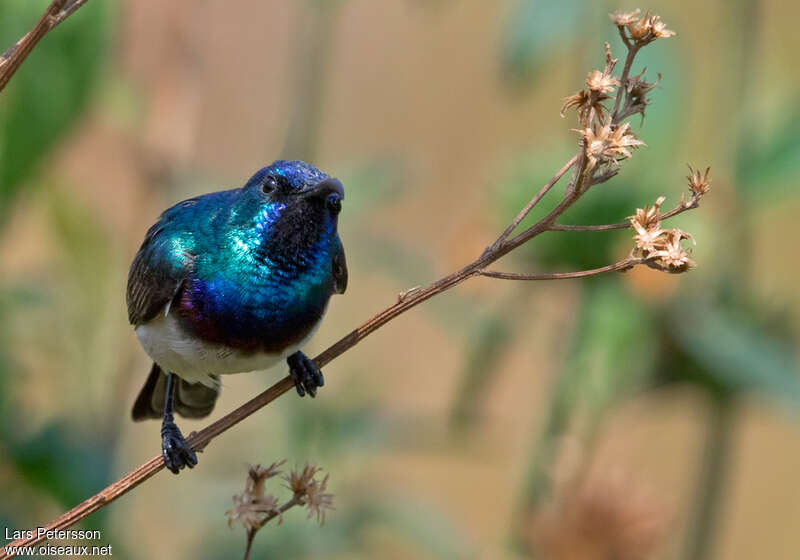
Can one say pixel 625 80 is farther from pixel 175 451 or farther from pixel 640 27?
pixel 175 451

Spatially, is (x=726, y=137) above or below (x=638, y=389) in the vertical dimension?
above

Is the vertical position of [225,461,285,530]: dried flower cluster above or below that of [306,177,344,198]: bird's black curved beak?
below

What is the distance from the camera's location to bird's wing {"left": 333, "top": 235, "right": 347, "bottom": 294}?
2.22 meters

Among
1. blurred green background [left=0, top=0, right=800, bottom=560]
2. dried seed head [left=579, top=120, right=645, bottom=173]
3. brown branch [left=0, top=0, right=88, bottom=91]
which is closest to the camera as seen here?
brown branch [left=0, top=0, right=88, bottom=91]

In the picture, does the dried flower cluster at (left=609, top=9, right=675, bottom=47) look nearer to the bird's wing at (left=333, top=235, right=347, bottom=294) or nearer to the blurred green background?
the bird's wing at (left=333, top=235, right=347, bottom=294)

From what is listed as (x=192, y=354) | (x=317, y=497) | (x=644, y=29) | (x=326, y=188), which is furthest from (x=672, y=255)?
(x=192, y=354)

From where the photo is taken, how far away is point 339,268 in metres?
2.28

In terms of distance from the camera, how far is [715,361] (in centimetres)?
296

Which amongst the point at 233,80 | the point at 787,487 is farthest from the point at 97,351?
the point at 787,487

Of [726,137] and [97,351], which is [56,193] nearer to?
[97,351]

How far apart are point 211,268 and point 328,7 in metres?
1.31

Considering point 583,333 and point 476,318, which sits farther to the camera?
point 476,318

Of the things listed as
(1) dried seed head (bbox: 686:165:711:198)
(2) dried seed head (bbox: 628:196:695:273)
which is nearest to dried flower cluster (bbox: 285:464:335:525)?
(2) dried seed head (bbox: 628:196:695:273)

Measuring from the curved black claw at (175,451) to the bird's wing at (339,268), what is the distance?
0.45m
